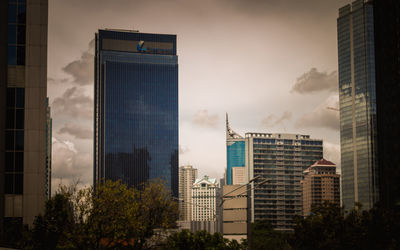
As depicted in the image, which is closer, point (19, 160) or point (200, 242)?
point (200, 242)

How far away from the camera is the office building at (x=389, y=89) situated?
72.4m

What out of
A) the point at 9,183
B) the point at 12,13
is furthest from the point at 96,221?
the point at 12,13

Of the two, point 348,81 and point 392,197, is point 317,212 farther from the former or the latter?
point 348,81

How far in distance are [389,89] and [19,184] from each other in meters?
54.7

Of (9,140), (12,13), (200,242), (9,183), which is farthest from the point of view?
(12,13)

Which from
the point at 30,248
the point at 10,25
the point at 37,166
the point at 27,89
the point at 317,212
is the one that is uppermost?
the point at 10,25

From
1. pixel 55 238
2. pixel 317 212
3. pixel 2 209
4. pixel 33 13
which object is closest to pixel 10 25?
pixel 33 13

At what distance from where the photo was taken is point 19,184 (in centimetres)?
5022

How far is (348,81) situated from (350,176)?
35608 millimetres

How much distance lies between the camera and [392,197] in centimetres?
7188

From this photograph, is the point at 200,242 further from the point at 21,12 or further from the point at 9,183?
the point at 21,12

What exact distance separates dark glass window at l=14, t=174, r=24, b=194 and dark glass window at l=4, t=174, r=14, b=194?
0.37m

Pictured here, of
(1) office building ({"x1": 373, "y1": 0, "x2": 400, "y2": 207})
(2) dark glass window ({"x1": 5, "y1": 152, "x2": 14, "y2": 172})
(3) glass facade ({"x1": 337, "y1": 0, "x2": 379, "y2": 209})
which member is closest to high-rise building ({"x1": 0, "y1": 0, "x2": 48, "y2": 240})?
(2) dark glass window ({"x1": 5, "y1": 152, "x2": 14, "y2": 172})

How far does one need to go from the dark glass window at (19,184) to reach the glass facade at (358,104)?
139407 mm
